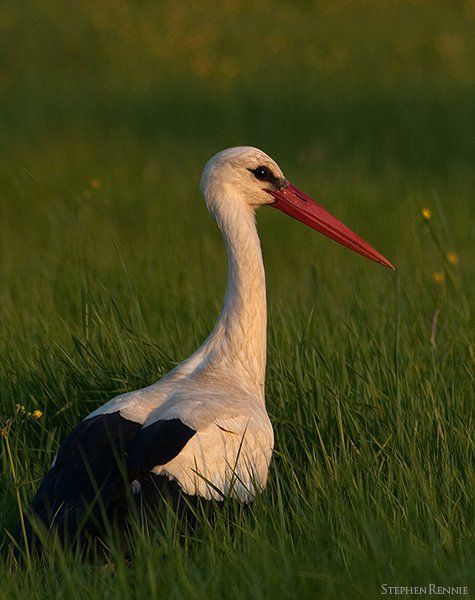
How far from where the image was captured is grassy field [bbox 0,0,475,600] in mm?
3299

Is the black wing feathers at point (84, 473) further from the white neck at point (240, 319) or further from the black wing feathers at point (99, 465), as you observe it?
the white neck at point (240, 319)

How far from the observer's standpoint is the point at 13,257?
7441 millimetres

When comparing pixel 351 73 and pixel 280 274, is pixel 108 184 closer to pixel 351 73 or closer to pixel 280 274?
pixel 280 274

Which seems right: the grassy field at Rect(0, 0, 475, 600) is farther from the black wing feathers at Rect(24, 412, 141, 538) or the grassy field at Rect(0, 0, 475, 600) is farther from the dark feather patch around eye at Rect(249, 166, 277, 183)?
the dark feather patch around eye at Rect(249, 166, 277, 183)

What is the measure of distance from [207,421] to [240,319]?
639 millimetres

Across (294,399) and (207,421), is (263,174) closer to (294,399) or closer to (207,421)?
(294,399)

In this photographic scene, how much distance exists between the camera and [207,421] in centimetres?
363

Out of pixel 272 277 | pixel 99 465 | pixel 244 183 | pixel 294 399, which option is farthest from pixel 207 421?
pixel 272 277

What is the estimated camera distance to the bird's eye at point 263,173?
4.32 meters

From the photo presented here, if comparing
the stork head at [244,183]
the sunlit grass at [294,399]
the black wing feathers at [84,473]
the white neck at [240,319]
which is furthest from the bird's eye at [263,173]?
the black wing feathers at [84,473]

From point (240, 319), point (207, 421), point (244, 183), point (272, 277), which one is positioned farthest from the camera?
point (272, 277)

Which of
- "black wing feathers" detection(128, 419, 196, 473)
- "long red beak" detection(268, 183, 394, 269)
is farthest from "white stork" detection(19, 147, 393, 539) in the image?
"long red beak" detection(268, 183, 394, 269)

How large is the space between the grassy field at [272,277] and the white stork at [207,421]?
0.14 metres

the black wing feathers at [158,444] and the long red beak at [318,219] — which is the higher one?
the long red beak at [318,219]
